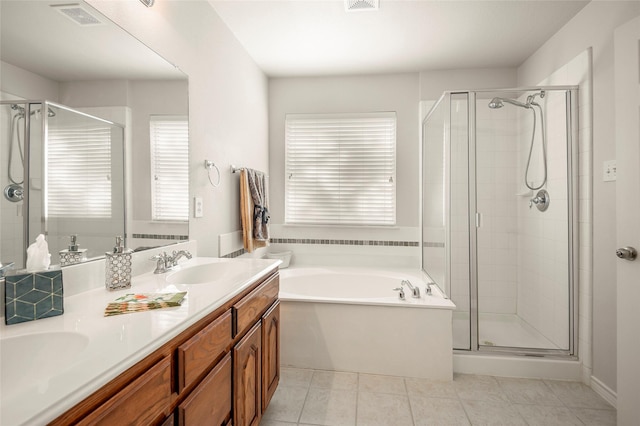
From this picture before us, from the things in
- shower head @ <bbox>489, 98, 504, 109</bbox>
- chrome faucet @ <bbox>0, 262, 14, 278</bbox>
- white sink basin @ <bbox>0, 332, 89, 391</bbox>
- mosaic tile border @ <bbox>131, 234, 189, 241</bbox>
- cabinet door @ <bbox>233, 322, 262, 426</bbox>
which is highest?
shower head @ <bbox>489, 98, 504, 109</bbox>

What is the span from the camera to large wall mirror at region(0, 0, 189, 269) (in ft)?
3.18

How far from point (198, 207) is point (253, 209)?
713 mm

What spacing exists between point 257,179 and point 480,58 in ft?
7.58

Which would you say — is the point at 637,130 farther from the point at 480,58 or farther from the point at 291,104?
the point at 291,104

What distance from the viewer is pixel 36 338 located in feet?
2.55

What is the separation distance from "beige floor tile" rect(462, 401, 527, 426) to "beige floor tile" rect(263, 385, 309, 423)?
0.96 metres

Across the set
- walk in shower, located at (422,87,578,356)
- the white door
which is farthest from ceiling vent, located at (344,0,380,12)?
the white door

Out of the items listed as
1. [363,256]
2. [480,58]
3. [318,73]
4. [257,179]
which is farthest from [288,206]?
[480,58]

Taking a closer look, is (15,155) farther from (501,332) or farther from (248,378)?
(501,332)

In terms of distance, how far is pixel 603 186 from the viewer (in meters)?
1.97

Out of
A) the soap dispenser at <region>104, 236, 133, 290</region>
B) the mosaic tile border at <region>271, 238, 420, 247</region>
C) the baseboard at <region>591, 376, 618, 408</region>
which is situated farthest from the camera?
the mosaic tile border at <region>271, 238, 420, 247</region>

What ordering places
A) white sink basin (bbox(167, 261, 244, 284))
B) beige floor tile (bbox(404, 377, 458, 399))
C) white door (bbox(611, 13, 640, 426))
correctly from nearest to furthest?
1. white door (bbox(611, 13, 640, 426))
2. white sink basin (bbox(167, 261, 244, 284))
3. beige floor tile (bbox(404, 377, 458, 399))

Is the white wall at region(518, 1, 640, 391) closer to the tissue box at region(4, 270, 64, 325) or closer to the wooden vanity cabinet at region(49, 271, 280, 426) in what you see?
the wooden vanity cabinet at region(49, 271, 280, 426)

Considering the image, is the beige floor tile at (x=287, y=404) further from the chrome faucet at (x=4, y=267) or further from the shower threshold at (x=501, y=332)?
the chrome faucet at (x=4, y=267)
